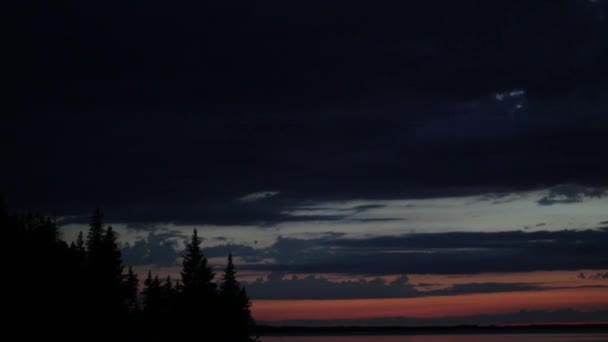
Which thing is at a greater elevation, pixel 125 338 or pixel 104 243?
pixel 104 243

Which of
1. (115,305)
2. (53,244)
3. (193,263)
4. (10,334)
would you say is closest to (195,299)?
(193,263)

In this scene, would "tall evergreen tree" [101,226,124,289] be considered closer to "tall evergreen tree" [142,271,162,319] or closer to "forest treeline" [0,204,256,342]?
"forest treeline" [0,204,256,342]

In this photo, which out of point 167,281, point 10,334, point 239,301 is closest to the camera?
point 10,334

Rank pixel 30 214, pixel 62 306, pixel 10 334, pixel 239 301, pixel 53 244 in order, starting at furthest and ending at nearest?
pixel 239 301
pixel 30 214
pixel 53 244
pixel 62 306
pixel 10 334

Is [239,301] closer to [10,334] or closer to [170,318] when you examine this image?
[170,318]

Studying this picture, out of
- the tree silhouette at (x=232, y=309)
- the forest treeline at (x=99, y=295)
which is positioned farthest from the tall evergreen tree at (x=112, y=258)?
the tree silhouette at (x=232, y=309)

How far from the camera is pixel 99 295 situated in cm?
7862

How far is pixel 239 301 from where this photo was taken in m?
105

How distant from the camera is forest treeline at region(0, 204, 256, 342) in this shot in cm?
6425

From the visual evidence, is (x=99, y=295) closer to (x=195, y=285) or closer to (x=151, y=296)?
(x=195, y=285)

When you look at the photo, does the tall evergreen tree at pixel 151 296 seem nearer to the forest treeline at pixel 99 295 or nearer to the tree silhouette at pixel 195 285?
the forest treeline at pixel 99 295

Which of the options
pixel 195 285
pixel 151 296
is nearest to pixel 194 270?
pixel 195 285

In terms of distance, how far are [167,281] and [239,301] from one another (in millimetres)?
17396

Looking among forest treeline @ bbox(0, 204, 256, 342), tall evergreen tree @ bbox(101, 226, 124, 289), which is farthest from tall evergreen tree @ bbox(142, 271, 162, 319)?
tall evergreen tree @ bbox(101, 226, 124, 289)
